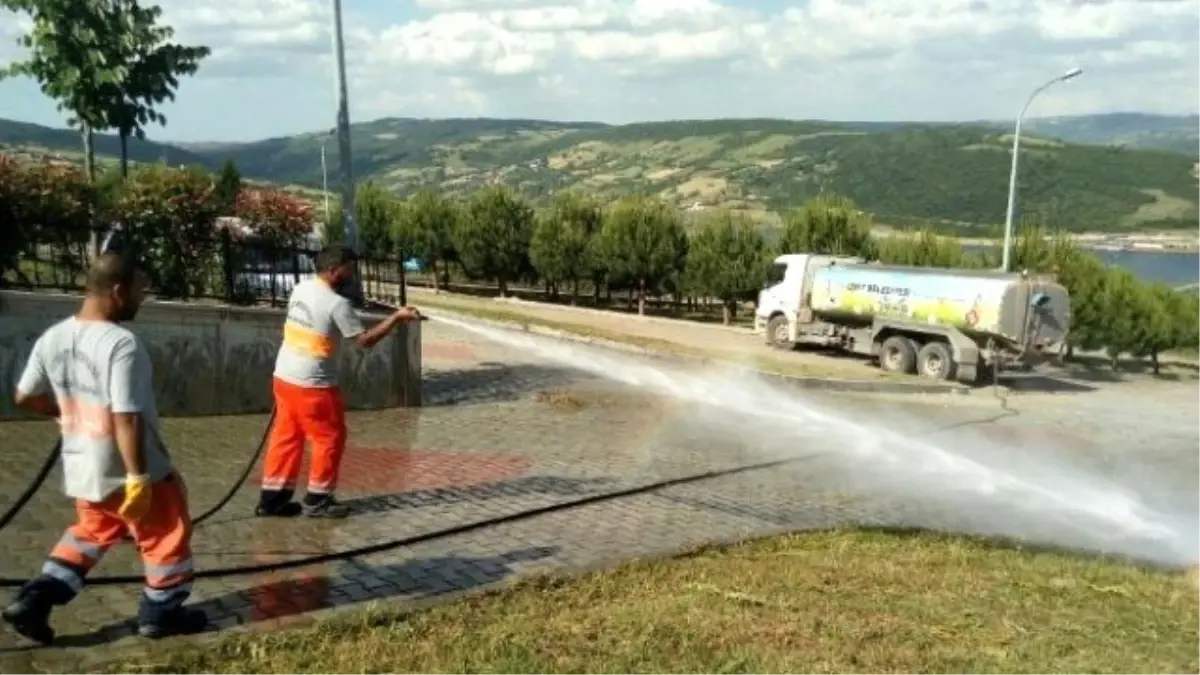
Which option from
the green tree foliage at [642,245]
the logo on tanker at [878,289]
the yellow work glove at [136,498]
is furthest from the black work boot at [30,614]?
the green tree foliage at [642,245]

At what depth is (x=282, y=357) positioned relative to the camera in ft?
23.7

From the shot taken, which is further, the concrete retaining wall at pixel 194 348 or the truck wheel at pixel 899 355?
the truck wheel at pixel 899 355

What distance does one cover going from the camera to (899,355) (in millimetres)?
24375

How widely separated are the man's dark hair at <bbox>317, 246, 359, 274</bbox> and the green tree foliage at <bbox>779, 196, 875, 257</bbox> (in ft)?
100

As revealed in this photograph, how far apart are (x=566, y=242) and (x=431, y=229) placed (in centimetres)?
715

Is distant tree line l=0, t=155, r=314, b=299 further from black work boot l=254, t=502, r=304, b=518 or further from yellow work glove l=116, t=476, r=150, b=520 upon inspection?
yellow work glove l=116, t=476, r=150, b=520

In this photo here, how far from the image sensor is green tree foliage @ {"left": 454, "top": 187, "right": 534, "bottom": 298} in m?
45.1

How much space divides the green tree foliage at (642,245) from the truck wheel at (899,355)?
59.4 ft

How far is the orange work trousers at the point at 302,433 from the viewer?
7102mm

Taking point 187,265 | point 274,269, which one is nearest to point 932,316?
point 274,269

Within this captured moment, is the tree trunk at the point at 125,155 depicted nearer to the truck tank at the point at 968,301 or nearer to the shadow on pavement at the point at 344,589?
the shadow on pavement at the point at 344,589

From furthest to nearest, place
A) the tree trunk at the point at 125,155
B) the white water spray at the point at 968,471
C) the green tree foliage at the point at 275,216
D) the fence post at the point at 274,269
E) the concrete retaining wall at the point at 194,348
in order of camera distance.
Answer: the tree trunk at the point at 125,155 → the green tree foliage at the point at 275,216 → the fence post at the point at 274,269 → the concrete retaining wall at the point at 194,348 → the white water spray at the point at 968,471

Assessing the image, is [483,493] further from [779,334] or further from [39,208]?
[779,334]

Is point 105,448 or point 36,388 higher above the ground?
point 36,388
